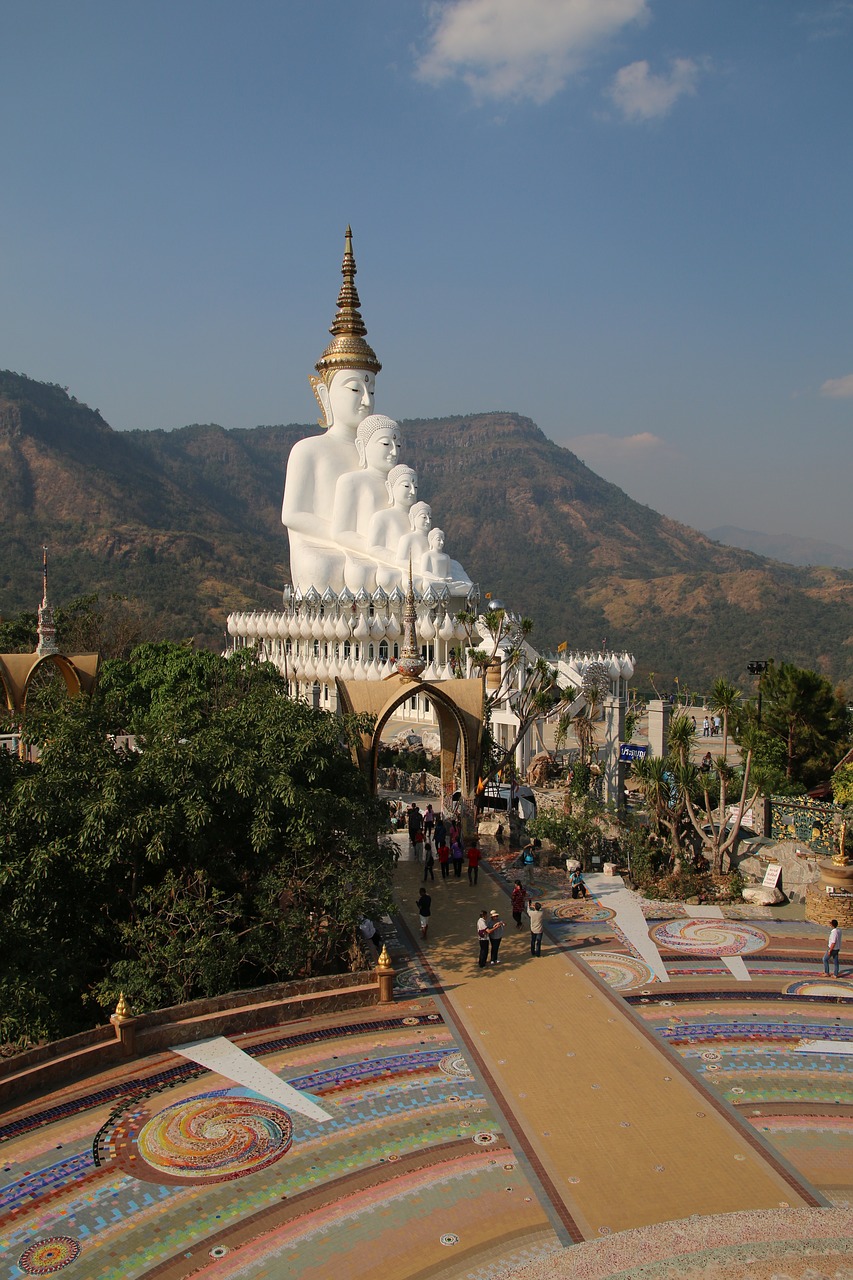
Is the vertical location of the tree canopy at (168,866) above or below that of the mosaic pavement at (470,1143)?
above

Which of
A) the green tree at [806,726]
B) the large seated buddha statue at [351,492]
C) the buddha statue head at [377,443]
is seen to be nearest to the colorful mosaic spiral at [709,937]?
the green tree at [806,726]

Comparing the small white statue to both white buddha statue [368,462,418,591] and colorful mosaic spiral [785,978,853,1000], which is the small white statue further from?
colorful mosaic spiral [785,978,853,1000]

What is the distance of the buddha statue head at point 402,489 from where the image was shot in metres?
35.8

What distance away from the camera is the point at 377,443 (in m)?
37.0

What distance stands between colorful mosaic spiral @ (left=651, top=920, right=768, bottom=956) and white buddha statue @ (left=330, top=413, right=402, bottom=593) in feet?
69.3

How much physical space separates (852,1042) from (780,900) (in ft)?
17.3

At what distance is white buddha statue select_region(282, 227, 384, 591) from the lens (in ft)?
120

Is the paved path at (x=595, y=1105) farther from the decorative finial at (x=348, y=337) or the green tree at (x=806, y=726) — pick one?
the decorative finial at (x=348, y=337)

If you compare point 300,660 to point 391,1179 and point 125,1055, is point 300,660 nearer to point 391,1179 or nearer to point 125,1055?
point 125,1055

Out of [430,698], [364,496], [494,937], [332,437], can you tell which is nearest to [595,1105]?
[494,937]

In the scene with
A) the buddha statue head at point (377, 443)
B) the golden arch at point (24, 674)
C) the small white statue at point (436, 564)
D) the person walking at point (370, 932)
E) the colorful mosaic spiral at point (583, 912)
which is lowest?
the colorful mosaic spiral at point (583, 912)

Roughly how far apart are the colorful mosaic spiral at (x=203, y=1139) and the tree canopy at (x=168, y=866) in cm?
196

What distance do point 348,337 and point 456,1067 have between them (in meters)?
32.7

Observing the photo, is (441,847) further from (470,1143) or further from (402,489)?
(402,489)
